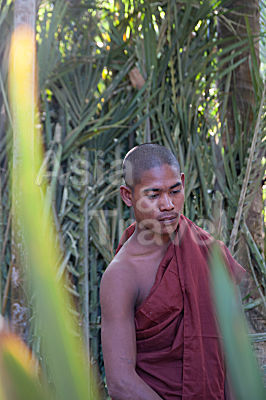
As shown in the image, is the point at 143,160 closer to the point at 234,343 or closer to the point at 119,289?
the point at 119,289

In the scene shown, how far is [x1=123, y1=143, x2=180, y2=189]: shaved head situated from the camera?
1.15 metres

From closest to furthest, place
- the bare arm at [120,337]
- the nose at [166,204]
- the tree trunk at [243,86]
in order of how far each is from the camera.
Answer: the bare arm at [120,337], the nose at [166,204], the tree trunk at [243,86]

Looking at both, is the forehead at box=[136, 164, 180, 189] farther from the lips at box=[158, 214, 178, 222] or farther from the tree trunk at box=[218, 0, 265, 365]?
the tree trunk at box=[218, 0, 265, 365]

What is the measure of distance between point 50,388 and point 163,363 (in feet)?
3.35

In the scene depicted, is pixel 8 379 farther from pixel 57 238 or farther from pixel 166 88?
pixel 166 88

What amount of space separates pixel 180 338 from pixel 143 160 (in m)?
0.41

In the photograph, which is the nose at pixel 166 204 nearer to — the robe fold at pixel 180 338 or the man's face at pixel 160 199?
the man's face at pixel 160 199

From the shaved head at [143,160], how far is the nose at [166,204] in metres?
0.08

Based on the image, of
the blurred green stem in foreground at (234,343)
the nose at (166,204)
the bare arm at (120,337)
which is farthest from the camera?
the nose at (166,204)

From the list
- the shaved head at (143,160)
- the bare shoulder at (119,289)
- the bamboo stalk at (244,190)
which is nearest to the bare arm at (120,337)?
the bare shoulder at (119,289)

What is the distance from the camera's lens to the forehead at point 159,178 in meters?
1.13

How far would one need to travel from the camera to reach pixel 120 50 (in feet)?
7.49

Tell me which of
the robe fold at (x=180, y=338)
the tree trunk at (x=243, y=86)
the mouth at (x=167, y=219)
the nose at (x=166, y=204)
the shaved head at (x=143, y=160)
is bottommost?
the robe fold at (x=180, y=338)

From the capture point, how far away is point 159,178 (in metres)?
1.14
